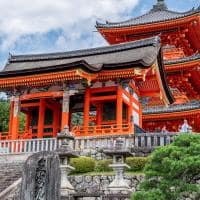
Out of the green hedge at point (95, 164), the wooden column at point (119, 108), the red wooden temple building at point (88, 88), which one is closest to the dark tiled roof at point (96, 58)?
the red wooden temple building at point (88, 88)

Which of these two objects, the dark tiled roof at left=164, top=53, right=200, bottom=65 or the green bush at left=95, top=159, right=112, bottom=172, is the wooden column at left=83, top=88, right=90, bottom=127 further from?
the dark tiled roof at left=164, top=53, right=200, bottom=65

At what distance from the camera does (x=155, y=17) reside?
35.4 metres

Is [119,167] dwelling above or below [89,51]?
below

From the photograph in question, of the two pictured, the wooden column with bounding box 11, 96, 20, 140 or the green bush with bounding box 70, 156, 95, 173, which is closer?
the green bush with bounding box 70, 156, 95, 173

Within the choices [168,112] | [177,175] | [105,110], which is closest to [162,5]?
[168,112]

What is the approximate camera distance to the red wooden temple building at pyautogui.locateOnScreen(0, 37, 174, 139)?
22.4 meters

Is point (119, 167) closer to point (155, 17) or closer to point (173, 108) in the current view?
point (173, 108)

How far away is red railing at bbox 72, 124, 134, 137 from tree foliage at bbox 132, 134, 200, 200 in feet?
26.9

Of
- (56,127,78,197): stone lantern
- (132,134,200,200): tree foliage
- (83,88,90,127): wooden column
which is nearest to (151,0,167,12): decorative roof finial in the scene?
(83,88,90,127): wooden column

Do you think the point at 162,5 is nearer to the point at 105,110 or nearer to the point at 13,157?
the point at 105,110

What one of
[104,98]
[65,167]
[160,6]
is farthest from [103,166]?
[160,6]

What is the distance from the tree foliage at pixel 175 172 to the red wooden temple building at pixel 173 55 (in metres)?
14.2

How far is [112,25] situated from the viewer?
34.3 m

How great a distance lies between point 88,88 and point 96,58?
2855mm
